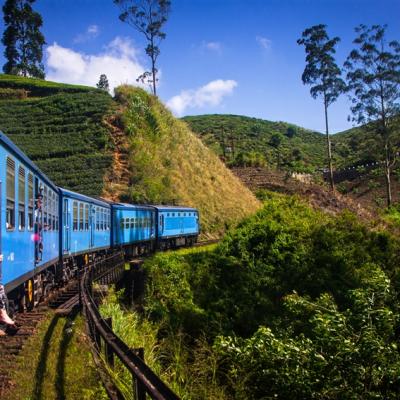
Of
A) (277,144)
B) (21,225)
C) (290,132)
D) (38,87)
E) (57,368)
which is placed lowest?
(57,368)

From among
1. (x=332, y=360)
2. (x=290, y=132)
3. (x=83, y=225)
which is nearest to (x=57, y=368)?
(x=332, y=360)

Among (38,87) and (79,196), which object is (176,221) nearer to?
(79,196)

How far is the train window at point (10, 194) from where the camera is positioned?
782 cm

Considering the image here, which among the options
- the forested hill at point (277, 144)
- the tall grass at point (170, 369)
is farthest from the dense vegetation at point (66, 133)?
the tall grass at point (170, 369)

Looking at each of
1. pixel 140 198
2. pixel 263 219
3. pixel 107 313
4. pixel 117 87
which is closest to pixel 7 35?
pixel 117 87

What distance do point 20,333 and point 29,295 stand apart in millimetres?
1716

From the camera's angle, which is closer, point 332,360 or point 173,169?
point 332,360

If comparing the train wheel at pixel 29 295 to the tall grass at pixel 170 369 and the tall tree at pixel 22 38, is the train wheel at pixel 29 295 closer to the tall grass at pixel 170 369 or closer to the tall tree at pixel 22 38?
the tall grass at pixel 170 369

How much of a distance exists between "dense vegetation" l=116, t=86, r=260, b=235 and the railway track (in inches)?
949

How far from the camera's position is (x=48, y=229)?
12.5 meters

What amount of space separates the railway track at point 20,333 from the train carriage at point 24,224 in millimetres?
321

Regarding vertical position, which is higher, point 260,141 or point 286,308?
point 260,141

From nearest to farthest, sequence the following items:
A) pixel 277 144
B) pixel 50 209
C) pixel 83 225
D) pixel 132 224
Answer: pixel 50 209, pixel 83 225, pixel 132 224, pixel 277 144

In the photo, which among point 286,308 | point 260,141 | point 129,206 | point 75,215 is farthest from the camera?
point 260,141
